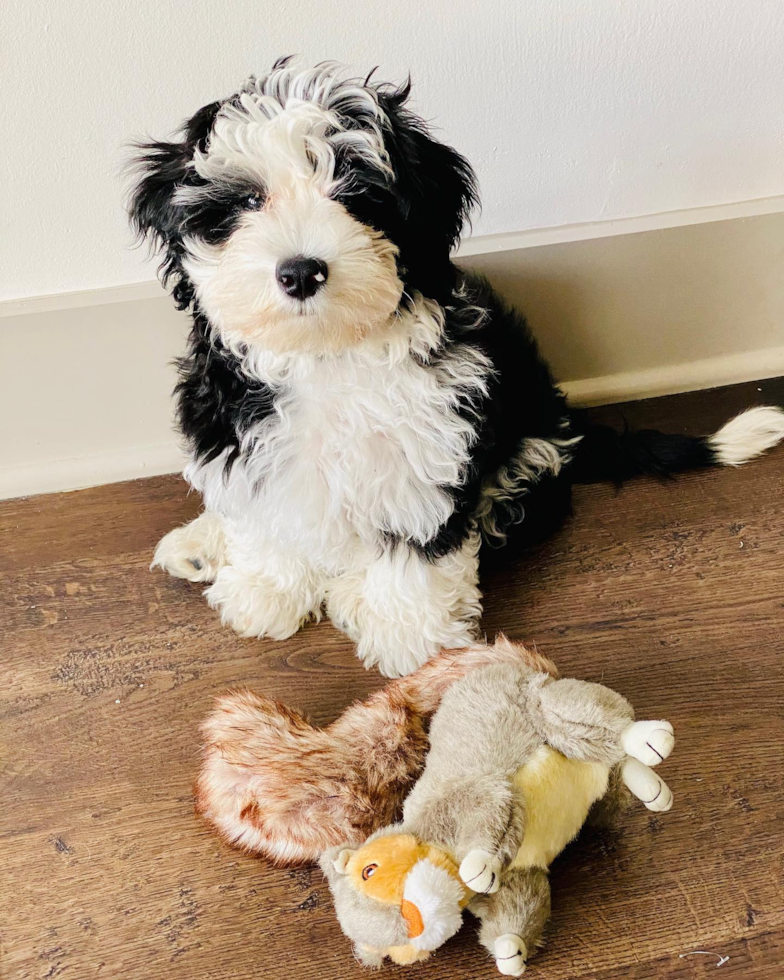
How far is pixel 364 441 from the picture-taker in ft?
3.88

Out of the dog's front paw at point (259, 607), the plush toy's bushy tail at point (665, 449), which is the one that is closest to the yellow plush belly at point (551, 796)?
the dog's front paw at point (259, 607)

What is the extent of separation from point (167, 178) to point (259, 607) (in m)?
0.72

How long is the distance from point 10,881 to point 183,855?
24 cm

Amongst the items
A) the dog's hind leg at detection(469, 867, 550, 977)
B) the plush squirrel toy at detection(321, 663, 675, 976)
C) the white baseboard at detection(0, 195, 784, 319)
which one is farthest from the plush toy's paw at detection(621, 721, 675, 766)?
the white baseboard at detection(0, 195, 784, 319)

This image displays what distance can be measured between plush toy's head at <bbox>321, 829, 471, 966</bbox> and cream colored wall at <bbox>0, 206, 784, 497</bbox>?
108 centimetres

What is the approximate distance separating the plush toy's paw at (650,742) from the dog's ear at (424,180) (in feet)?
2.15

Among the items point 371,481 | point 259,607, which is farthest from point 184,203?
point 259,607

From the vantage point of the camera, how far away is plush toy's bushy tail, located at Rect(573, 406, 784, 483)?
1620 millimetres

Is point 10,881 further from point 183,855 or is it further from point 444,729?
point 444,729

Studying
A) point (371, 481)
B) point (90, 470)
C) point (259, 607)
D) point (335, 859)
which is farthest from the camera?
point (90, 470)

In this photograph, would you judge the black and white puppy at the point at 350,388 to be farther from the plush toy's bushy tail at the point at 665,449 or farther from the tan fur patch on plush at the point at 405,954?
the tan fur patch on plush at the point at 405,954

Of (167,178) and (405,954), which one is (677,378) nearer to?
(167,178)

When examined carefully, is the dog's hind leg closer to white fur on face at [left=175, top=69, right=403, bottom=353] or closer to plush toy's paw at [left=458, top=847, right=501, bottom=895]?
plush toy's paw at [left=458, top=847, right=501, bottom=895]

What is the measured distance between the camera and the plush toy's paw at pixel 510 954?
922mm
